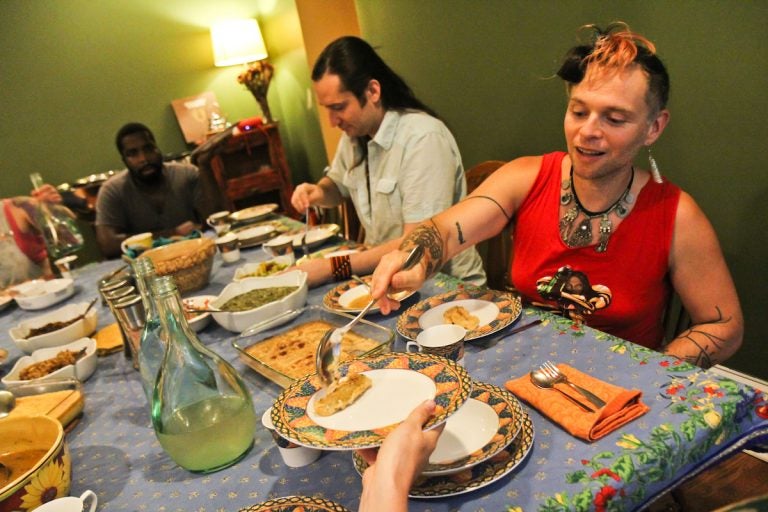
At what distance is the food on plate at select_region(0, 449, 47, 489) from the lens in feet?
3.18

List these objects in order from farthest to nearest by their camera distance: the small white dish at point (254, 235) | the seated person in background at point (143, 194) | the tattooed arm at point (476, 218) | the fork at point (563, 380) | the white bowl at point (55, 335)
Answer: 1. the seated person in background at point (143, 194)
2. the small white dish at point (254, 235)
3. the white bowl at point (55, 335)
4. the tattooed arm at point (476, 218)
5. the fork at point (563, 380)

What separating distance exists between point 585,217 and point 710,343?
42cm

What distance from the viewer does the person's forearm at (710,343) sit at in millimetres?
1275

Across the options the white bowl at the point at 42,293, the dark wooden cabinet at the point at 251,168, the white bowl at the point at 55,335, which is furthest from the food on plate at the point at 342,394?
the dark wooden cabinet at the point at 251,168

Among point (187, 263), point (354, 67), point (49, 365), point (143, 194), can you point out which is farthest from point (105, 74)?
point (49, 365)

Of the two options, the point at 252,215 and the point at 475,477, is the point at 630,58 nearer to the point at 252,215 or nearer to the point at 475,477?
the point at 475,477

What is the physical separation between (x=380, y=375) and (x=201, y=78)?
4.95m

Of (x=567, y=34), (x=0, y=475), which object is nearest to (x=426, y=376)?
(x=0, y=475)

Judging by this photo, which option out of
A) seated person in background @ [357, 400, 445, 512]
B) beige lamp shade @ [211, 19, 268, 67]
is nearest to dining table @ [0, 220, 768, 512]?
seated person in background @ [357, 400, 445, 512]

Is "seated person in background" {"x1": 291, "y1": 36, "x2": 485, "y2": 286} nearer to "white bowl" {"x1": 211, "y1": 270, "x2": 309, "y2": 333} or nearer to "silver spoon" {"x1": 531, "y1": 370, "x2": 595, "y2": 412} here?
"white bowl" {"x1": 211, "y1": 270, "x2": 309, "y2": 333}

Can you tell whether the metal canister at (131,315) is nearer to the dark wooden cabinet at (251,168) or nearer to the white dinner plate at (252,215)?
the white dinner plate at (252,215)

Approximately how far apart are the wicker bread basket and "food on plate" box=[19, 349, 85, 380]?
37 cm

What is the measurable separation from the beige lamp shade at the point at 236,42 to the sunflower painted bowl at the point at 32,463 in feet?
14.8

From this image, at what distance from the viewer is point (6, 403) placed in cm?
125
